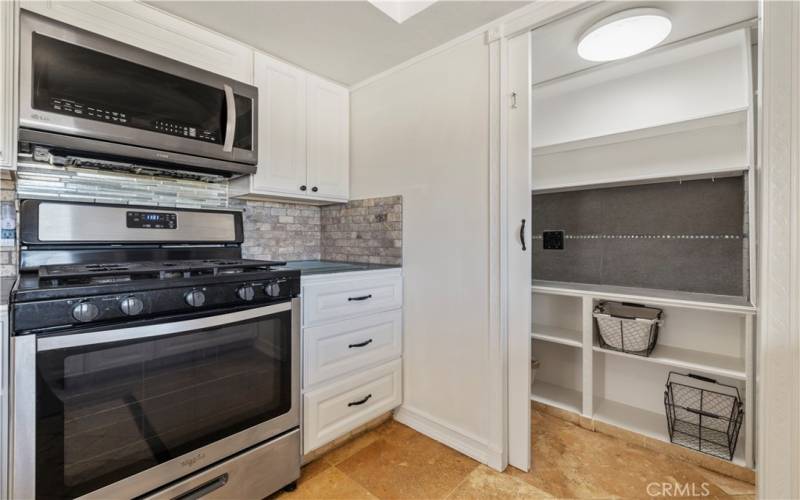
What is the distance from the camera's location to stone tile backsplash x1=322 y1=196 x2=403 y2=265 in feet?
6.96

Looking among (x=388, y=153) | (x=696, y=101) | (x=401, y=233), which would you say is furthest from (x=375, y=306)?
(x=696, y=101)

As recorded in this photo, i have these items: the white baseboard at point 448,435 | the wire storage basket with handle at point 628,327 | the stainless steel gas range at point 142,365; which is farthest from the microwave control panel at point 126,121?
the wire storage basket with handle at point 628,327

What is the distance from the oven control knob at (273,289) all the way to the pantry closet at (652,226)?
106 cm

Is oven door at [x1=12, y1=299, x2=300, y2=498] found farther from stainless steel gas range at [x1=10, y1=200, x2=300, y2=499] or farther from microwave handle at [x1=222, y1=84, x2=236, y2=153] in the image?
microwave handle at [x1=222, y1=84, x2=236, y2=153]

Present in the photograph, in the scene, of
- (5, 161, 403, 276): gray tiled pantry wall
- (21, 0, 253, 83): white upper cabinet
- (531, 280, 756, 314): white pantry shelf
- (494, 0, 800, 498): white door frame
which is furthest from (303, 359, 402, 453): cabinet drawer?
(21, 0, 253, 83): white upper cabinet

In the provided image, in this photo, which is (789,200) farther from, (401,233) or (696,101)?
(401,233)

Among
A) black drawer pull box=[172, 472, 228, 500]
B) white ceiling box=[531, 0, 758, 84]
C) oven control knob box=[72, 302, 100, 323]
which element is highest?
white ceiling box=[531, 0, 758, 84]

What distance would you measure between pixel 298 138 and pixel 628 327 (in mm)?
2104

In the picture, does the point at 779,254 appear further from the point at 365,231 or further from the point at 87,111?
the point at 87,111

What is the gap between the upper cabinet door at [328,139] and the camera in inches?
83.8

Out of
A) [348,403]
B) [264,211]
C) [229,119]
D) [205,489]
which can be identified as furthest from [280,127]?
[205,489]

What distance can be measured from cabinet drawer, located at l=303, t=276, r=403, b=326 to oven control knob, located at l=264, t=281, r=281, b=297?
0.18 meters

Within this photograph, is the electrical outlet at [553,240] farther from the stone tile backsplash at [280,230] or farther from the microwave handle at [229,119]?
the microwave handle at [229,119]

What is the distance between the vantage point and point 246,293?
4.46 ft
